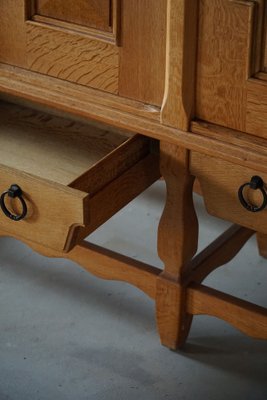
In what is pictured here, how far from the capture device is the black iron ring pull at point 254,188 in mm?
1802

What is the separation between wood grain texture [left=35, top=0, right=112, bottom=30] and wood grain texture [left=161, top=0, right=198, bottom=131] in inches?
5.7

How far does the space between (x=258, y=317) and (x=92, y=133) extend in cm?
51

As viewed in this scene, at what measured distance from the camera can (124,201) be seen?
6.39 ft

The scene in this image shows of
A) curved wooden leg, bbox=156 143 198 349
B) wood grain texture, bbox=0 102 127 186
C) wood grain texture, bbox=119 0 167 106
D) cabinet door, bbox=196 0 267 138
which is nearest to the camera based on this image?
cabinet door, bbox=196 0 267 138

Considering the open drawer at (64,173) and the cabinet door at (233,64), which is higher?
the cabinet door at (233,64)

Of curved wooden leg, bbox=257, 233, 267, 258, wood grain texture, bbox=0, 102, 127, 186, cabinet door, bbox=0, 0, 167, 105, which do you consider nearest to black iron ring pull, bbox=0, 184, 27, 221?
wood grain texture, bbox=0, 102, 127, 186

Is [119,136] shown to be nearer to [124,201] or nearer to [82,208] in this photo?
[124,201]

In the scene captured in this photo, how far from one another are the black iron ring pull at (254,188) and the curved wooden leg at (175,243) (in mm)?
125

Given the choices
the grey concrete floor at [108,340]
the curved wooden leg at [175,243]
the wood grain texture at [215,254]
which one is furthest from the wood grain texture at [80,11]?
the grey concrete floor at [108,340]

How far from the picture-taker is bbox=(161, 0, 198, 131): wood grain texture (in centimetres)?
175

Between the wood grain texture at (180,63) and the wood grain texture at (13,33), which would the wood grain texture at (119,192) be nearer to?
the wood grain texture at (180,63)

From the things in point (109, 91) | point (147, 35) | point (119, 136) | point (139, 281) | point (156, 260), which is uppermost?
point (147, 35)

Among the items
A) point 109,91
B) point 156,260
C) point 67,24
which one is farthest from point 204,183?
point 156,260

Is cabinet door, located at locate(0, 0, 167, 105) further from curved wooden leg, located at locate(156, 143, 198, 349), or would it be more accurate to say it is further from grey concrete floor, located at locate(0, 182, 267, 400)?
grey concrete floor, located at locate(0, 182, 267, 400)
